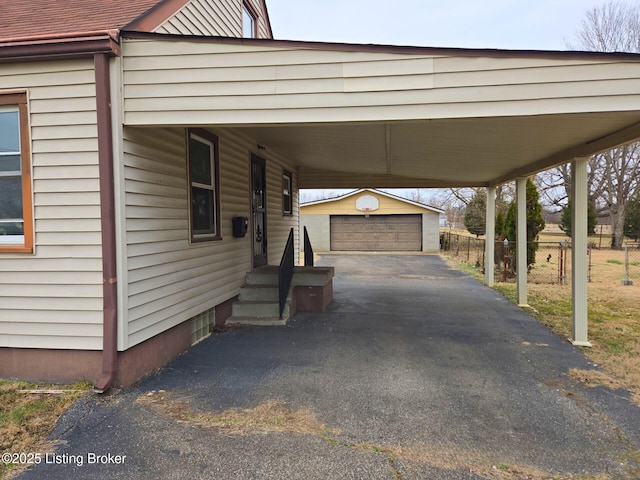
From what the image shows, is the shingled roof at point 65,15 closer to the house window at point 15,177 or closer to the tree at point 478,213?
the house window at point 15,177

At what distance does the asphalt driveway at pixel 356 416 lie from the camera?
102 inches

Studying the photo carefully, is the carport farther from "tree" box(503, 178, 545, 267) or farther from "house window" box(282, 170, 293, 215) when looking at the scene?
"tree" box(503, 178, 545, 267)

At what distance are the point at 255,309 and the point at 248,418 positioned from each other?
2.99 meters

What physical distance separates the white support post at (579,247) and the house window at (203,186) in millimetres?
4774

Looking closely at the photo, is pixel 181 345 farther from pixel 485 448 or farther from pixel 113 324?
pixel 485 448

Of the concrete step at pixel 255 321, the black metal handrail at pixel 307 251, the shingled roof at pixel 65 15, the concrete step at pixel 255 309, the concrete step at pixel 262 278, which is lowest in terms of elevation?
the concrete step at pixel 255 321

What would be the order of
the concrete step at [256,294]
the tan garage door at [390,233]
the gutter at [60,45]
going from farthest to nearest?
the tan garage door at [390,233] → the concrete step at [256,294] → the gutter at [60,45]

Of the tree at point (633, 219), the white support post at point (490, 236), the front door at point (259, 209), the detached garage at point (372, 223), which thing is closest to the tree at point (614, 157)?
the tree at point (633, 219)

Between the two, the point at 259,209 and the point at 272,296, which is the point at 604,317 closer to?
the point at 272,296

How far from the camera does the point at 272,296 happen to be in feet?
21.1

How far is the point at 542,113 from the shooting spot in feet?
10.9

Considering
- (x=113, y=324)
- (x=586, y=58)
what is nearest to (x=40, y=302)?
(x=113, y=324)

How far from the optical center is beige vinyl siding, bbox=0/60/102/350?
3.64m

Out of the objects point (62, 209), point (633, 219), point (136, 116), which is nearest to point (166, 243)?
point (62, 209)
